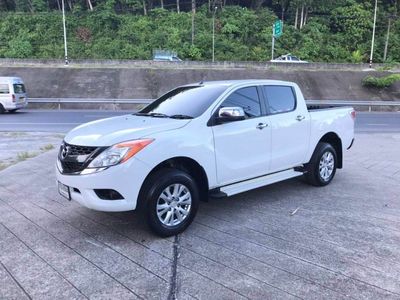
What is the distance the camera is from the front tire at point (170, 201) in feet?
Result: 13.8

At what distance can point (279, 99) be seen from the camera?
583 centimetres

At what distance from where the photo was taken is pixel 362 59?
46938mm

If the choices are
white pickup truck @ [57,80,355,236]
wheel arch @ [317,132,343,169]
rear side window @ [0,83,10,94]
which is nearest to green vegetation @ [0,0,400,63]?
rear side window @ [0,83,10,94]

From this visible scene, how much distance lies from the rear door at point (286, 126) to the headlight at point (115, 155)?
2.21 m

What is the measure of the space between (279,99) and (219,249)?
268cm

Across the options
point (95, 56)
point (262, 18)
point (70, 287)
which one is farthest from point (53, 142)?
point (262, 18)

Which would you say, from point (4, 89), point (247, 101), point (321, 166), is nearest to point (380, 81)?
point (4, 89)

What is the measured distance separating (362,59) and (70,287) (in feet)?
163

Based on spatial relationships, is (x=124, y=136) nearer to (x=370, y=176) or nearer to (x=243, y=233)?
(x=243, y=233)

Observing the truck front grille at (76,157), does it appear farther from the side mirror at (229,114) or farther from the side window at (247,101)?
the side window at (247,101)

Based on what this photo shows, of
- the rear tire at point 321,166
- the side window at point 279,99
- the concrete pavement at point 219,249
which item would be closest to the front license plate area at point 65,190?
the concrete pavement at point 219,249

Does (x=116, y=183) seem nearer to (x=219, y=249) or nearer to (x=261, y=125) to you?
(x=219, y=249)

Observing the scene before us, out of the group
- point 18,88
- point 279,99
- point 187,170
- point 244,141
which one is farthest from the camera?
point 18,88

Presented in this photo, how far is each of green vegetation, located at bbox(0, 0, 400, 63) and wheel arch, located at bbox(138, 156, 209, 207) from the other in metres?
41.3
